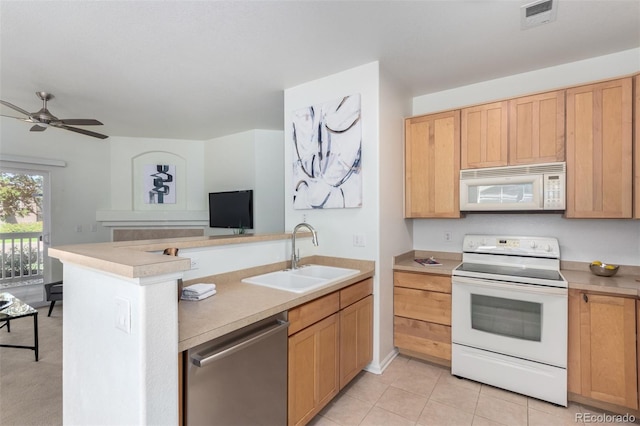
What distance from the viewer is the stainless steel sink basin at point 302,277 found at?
2.14 m

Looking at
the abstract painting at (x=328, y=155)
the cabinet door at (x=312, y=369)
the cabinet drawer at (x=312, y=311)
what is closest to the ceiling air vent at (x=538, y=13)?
the abstract painting at (x=328, y=155)

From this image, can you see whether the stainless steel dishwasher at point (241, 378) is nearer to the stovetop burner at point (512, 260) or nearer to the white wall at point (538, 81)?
the stovetop burner at point (512, 260)

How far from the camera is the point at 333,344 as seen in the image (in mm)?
2002

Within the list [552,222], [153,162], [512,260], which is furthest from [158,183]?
[552,222]

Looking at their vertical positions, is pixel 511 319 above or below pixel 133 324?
below

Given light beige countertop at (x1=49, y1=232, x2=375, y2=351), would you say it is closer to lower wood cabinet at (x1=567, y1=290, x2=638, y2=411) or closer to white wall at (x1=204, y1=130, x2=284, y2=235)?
lower wood cabinet at (x1=567, y1=290, x2=638, y2=411)

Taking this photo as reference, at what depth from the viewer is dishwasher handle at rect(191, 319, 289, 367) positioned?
1147 millimetres

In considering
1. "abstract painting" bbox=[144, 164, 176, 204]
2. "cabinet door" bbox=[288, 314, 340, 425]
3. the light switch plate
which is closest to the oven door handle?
"cabinet door" bbox=[288, 314, 340, 425]

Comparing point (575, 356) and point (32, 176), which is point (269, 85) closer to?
point (575, 356)

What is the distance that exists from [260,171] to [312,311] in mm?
3296

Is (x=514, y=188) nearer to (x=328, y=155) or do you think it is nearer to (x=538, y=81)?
(x=538, y=81)

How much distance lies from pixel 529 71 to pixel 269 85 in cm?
244

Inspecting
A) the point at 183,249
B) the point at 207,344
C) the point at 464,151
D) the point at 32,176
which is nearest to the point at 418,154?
the point at 464,151

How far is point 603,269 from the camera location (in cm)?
227
